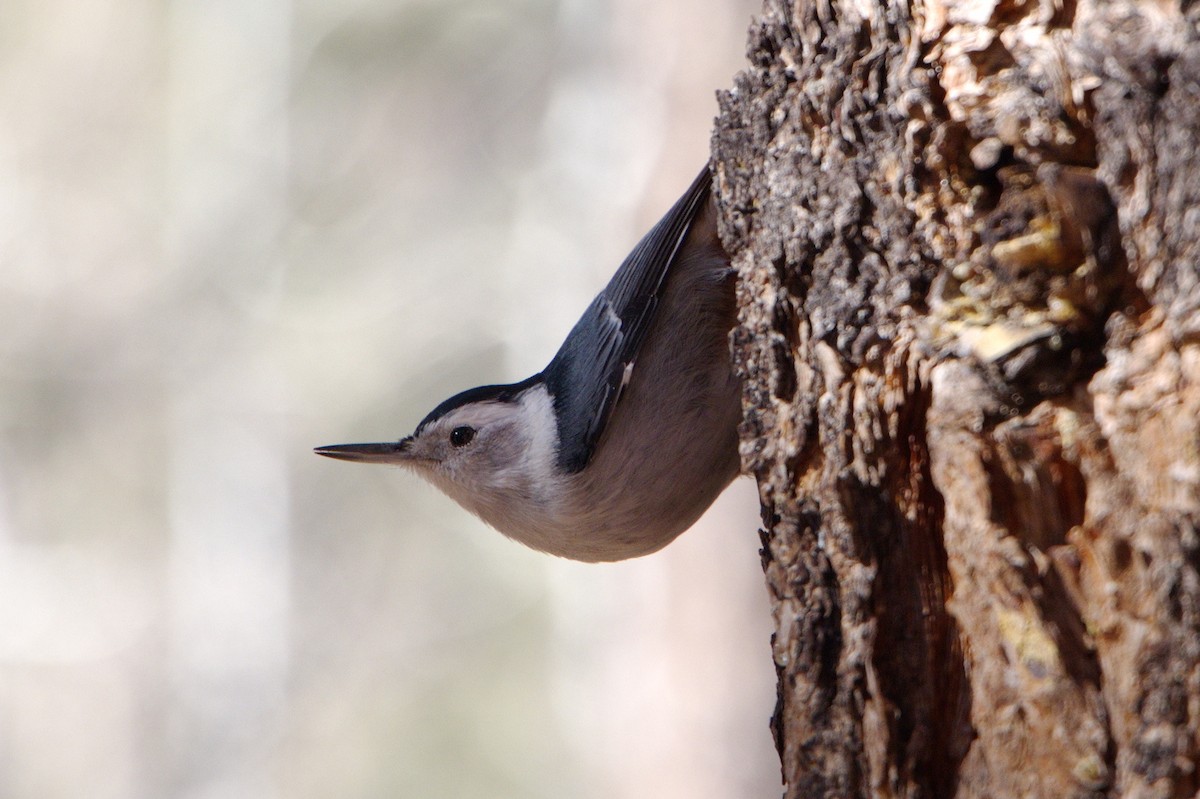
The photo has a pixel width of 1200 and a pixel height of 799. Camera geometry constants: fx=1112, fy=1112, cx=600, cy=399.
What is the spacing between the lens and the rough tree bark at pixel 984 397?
108 centimetres

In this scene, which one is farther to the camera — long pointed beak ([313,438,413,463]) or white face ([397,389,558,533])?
long pointed beak ([313,438,413,463])

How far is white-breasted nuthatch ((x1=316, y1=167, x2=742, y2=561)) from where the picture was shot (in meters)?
2.22

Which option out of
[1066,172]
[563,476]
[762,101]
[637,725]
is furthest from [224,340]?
[1066,172]

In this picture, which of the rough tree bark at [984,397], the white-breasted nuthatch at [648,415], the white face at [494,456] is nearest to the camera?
the rough tree bark at [984,397]

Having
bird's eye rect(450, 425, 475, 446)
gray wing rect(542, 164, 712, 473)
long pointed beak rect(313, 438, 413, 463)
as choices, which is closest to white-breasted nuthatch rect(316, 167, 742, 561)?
gray wing rect(542, 164, 712, 473)

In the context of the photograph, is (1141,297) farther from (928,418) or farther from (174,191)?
(174,191)

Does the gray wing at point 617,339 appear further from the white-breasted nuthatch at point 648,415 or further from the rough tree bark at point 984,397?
the rough tree bark at point 984,397

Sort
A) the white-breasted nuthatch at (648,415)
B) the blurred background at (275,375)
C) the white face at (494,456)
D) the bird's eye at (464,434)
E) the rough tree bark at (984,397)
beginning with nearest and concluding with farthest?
1. the rough tree bark at (984,397)
2. the white-breasted nuthatch at (648,415)
3. the white face at (494,456)
4. the bird's eye at (464,434)
5. the blurred background at (275,375)

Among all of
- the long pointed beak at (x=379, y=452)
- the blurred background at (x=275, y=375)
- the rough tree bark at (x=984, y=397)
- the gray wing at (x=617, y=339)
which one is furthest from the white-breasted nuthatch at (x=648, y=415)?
the blurred background at (x=275, y=375)

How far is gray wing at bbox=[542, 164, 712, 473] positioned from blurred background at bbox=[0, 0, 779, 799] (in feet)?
9.36

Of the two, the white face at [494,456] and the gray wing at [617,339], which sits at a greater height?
the gray wing at [617,339]

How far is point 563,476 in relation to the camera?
230 cm

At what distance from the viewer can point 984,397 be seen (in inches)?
48.0

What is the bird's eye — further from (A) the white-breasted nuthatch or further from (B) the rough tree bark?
(B) the rough tree bark
